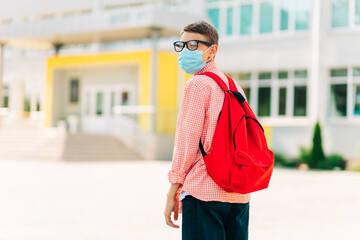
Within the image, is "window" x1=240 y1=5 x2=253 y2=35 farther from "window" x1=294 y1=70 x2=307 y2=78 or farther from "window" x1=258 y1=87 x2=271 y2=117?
"window" x1=294 y1=70 x2=307 y2=78

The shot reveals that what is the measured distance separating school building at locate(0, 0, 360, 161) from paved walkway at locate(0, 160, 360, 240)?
31.2ft

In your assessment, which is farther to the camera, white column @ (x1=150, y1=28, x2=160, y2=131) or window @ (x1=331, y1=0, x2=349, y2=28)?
white column @ (x1=150, y1=28, x2=160, y2=131)

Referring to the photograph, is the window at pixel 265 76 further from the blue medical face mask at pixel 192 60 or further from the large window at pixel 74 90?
the blue medical face mask at pixel 192 60

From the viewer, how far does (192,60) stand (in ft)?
8.98

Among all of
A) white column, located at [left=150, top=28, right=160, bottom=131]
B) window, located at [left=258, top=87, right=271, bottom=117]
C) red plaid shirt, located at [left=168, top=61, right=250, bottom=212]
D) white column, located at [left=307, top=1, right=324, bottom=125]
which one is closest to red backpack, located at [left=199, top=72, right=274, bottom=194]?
red plaid shirt, located at [left=168, top=61, right=250, bottom=212]

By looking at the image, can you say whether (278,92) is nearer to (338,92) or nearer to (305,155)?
(338,92)

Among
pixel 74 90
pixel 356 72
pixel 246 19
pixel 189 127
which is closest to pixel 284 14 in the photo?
→ pixel 246 19

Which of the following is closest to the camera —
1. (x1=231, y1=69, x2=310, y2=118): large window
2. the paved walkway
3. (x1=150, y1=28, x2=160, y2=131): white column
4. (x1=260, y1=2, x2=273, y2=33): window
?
the paved walkway

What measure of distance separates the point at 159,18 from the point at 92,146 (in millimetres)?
5580

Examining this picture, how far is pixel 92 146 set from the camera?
21.4 m

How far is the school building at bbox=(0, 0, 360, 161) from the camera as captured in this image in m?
21.7

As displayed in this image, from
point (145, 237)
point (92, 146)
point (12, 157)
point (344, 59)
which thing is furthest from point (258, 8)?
point (145, 237)

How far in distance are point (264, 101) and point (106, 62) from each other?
7447 millimetres

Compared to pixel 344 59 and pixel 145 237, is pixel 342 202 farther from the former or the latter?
pixel 344 59
